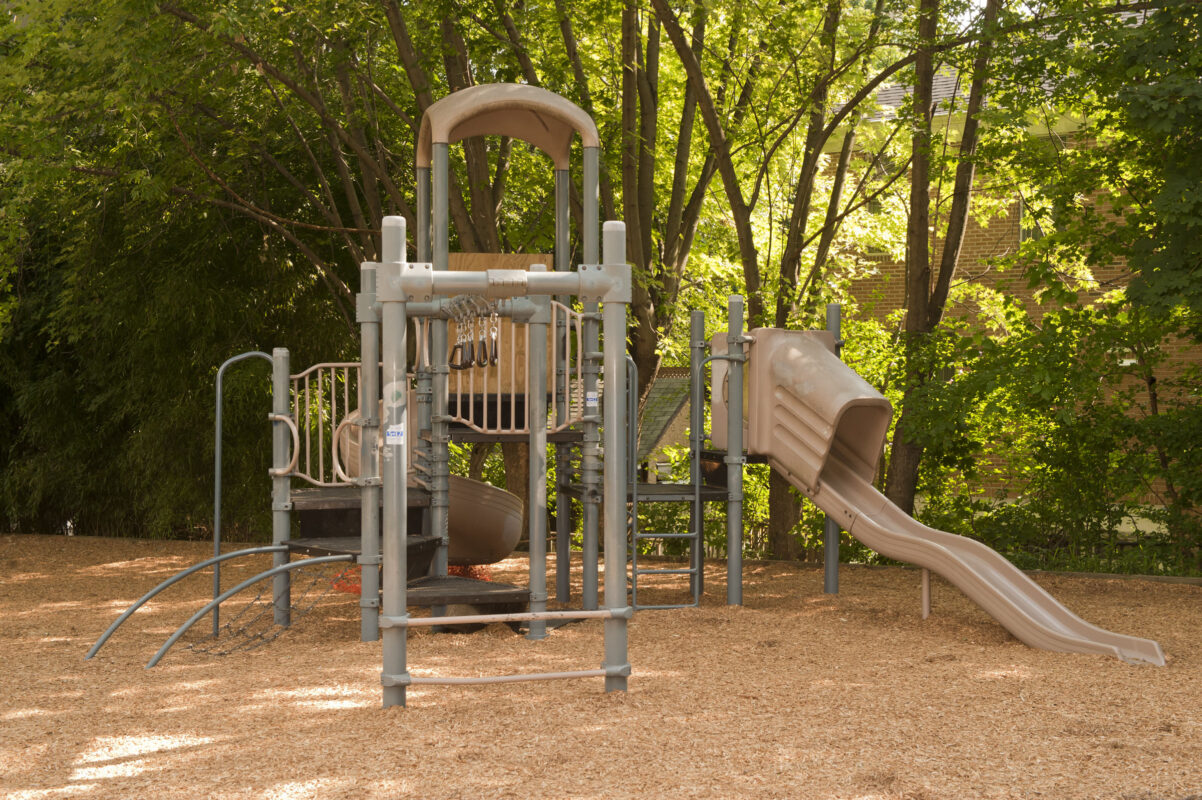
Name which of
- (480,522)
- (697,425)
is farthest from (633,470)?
(480,522)

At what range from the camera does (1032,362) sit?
29.9 feet

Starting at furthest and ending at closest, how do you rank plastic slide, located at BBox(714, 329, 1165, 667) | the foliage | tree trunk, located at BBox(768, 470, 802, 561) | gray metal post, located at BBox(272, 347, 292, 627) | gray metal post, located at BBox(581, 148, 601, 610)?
1. tree trunk, located at BBox(768, 470, 802, 561)
2. the foliage
3. gray metal post, located at BBox(272, 347, 292, 627)
4. gray metal post, located at BBox(581, 148, 601, 610)
5. plastic slide, located at BBox(714, 329, 1165, 667)

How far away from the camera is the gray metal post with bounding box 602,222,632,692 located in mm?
5035

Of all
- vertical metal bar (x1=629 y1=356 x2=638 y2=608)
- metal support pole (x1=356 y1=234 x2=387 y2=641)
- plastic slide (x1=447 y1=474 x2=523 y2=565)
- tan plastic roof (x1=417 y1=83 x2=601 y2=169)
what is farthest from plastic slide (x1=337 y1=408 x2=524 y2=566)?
tan plastic roof (x1=417 y1=83 x2=601 y2=169)

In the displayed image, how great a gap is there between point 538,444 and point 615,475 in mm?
1589

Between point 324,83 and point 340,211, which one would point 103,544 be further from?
point 324,83

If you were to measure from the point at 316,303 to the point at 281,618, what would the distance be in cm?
627

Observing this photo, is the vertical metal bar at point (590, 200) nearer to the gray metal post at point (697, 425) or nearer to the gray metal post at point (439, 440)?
the gray metal post at point (439, 440)

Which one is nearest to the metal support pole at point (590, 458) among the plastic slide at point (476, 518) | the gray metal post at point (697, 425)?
the gray metal post at point (697, 425)

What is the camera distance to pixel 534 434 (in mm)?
6641

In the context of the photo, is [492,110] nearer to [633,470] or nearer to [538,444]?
[538,444]

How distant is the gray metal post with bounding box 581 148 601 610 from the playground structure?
2cm

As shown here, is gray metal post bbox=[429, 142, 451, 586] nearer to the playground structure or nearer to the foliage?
the playground structure

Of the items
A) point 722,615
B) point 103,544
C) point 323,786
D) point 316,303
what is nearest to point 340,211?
point 316,303
